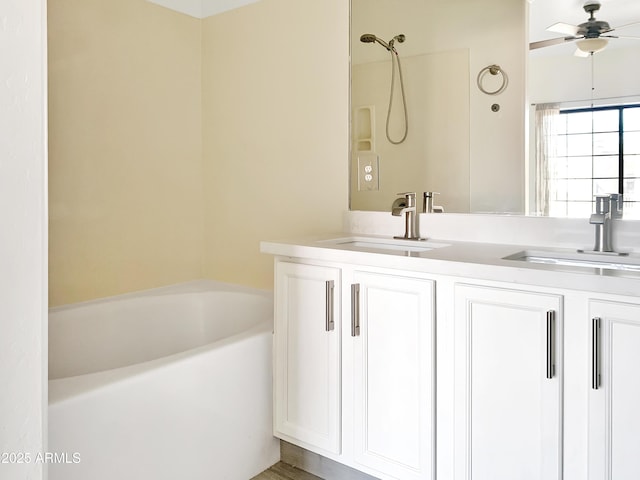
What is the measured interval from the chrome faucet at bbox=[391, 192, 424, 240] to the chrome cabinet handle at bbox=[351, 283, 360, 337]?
462 millimetres

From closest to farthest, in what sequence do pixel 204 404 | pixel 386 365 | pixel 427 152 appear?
pixel 386 365, pixel 204 404, pixel 427 152

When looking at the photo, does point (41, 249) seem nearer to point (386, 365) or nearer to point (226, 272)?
point (386, 365)

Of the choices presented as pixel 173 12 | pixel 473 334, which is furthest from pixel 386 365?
pixel 173 12

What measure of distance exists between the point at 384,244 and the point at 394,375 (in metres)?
0.64

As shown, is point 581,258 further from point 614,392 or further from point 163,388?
point 163,388

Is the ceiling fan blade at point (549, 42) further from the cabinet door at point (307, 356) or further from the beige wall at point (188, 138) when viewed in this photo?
the cabinet door at point (307, 356)

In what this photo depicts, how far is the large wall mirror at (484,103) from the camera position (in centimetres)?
173

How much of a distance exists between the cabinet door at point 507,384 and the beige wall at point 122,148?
1.89 meters

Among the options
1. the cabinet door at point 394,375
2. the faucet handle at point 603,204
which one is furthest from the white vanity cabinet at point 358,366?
the faucet handle at point 603,204

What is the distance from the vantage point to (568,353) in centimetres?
129

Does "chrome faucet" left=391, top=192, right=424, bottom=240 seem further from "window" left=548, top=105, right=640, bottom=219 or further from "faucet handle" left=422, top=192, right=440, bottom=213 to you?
"window" left=548, top=105, right=640, bottom=219

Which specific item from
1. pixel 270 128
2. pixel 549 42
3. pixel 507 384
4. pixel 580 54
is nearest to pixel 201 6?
pixel 270 128

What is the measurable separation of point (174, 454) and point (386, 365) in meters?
0.79

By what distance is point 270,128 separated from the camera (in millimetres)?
2707
